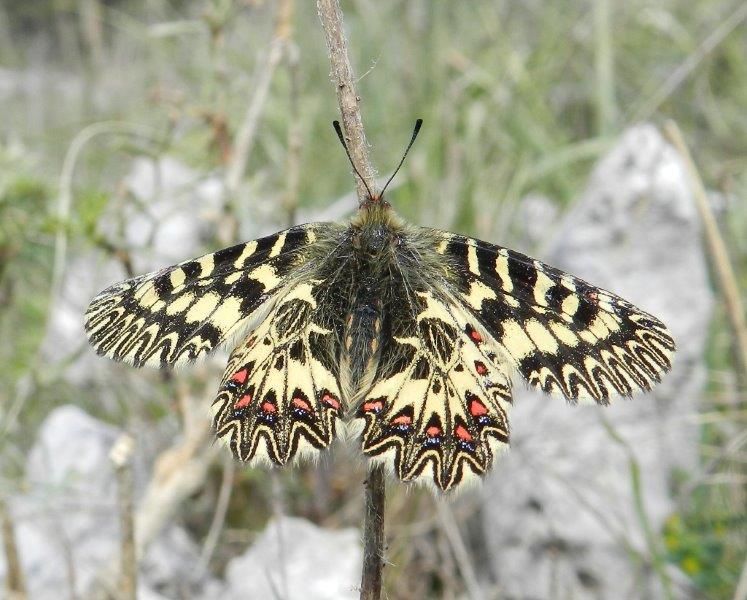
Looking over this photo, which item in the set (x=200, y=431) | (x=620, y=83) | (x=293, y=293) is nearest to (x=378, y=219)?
(x=293, y=293)

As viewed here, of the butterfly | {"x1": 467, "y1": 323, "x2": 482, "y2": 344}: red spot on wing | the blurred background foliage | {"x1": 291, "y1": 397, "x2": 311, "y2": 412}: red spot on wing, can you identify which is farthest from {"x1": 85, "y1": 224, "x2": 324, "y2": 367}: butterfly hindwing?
the blurred background foliage

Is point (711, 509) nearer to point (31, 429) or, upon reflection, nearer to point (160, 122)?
point (31, 429)

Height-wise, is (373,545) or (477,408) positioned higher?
(477,408)

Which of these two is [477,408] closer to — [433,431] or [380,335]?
[433,431]

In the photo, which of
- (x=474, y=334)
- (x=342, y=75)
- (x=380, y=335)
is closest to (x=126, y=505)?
(x=380, y=335)

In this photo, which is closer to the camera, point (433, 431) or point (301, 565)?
point (433, 431)
